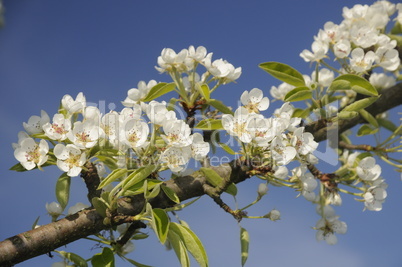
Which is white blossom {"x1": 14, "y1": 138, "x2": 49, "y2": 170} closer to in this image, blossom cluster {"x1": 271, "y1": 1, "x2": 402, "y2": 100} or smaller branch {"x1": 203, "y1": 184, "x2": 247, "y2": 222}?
→ smaller branch {"x1": 203, "y1": 184, "x2": 247, "y2": 222}

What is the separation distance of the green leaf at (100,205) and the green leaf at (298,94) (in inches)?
39.5

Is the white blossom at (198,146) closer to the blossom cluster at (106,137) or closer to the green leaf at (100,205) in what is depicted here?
the blossom cluster at (106,137)

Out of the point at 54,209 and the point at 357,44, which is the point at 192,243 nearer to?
the point at 54,209

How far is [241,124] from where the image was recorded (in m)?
2.03

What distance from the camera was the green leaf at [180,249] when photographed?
1.88 m

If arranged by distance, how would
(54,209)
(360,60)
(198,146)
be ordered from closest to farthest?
(198,146) < (54,209) < (360,60)

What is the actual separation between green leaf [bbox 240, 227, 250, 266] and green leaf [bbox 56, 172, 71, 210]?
84 centimetres

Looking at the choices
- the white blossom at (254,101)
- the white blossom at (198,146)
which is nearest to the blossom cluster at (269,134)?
the white blossom at (254,101)

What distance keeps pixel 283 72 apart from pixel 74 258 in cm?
137

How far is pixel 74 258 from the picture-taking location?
2195mm

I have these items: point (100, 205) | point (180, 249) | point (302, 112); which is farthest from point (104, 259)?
point (302, 112)

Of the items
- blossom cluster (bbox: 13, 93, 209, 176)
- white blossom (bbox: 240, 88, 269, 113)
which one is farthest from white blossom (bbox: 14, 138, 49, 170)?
white blossom (bbox: 240, 88, 269, 113)

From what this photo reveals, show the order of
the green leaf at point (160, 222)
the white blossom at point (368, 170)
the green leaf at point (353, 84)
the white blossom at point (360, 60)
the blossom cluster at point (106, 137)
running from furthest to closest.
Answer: the white blossom at point (360, 60) → the white blossom at point (368, 170) → the green leaf at point (353, 84) → the blossom cluster at point (106, 137) → the green leaf at point (160, 222)

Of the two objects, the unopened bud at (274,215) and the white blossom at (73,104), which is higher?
the white blossom at (73,104)
